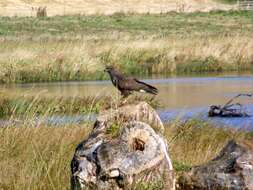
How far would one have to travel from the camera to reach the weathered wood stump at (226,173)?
21.5 feet

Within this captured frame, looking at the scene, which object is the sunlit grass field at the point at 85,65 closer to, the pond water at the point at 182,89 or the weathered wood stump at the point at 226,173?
the weathered wood stump at the point at 226,173

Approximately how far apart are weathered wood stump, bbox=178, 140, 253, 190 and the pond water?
12.2m

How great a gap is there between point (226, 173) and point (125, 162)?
33.2 inches

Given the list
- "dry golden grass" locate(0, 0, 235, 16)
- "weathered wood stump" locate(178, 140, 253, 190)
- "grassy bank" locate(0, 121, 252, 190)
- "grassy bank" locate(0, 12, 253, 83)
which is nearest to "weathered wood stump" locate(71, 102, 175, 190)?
"weathered wood stump" locate(178, 140, 253, 190)

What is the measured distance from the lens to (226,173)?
6.68 metres

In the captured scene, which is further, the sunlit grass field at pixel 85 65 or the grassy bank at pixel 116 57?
the grassy bank at pixel 116 57

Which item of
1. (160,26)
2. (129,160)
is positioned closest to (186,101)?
(129,160)

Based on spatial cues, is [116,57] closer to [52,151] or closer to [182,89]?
[182,89]

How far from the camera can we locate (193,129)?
12.9m

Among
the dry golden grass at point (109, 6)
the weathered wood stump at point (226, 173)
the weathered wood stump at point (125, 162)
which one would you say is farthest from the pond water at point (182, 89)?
the dry golden grass at point (109, 6)

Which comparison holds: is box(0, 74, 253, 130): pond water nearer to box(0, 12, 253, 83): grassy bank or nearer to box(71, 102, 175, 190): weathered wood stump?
box(0, 12, 253, 83): grassy bank

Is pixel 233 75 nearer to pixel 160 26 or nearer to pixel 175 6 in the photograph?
pixel 160 26

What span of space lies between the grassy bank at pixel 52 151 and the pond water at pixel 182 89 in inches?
274

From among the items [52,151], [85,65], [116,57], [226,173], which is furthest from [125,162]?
[116,57]
